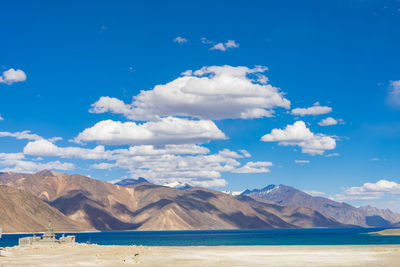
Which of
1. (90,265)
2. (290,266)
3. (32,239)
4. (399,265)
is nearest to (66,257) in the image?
(90,265)

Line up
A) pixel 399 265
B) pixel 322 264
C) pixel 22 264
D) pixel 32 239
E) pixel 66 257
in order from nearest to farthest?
1. pixel 22 264
2. pixel 399 265
3. pixel 322 264
4. pixel 66 257
5. pixel 32 239

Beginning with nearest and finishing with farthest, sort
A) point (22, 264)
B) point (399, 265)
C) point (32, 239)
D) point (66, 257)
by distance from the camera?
point (22, 264)
point (399, 265)
point (66, 257)
point (32, 239)

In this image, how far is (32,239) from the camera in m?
99.5

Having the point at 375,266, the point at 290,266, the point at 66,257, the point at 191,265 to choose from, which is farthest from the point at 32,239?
the point at 375,266

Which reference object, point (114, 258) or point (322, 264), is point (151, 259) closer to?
point (114, 258)

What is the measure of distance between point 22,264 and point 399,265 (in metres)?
44.1

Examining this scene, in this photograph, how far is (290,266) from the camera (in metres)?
59.5

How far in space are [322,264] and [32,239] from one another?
203ft

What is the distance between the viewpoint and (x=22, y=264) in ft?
182

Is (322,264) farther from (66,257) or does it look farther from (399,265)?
(66,257)

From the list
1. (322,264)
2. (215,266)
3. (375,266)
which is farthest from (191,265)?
(375,266)

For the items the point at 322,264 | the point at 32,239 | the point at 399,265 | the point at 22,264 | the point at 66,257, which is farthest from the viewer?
the point at 32,239

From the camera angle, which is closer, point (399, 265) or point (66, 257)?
point (399, 265)

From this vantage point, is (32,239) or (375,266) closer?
(375,266)
